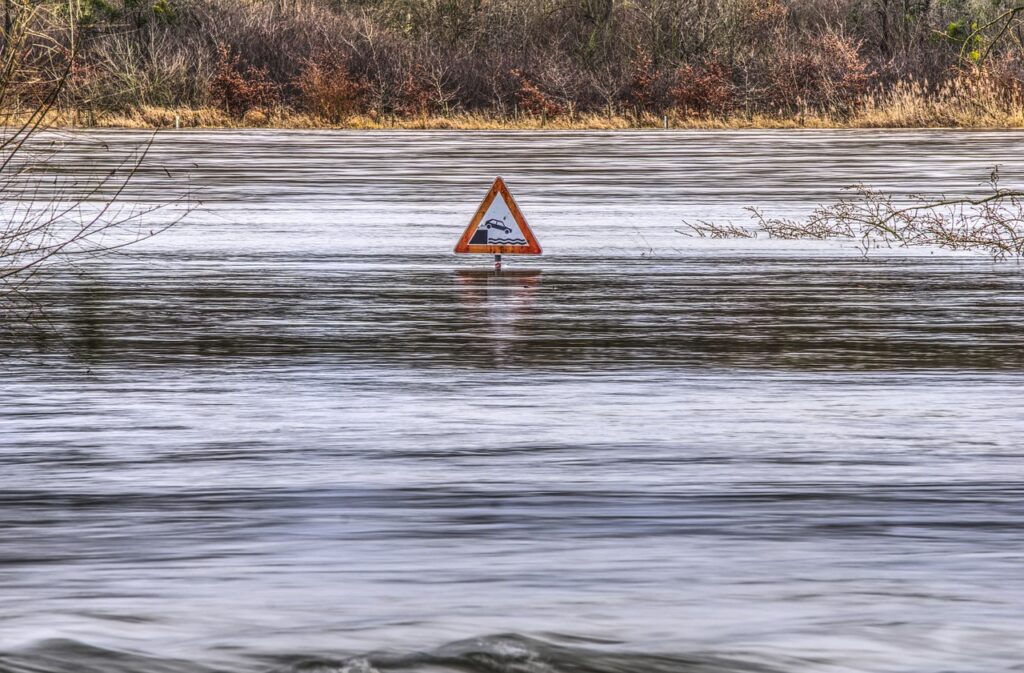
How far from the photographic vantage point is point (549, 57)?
6544 centimetres

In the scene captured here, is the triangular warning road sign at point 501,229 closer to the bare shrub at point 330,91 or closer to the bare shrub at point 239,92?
the bare shrub at point 330,91

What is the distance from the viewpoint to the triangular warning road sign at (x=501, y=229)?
55.8 feet

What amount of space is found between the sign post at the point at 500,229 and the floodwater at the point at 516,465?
0.24 m

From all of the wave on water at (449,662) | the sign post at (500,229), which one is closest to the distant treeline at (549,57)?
the sign post at (500,229)

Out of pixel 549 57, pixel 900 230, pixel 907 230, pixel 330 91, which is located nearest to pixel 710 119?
pixel 549 57

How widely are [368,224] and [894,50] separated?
4683cm

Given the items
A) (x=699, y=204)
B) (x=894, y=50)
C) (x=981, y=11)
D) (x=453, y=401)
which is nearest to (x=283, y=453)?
(x=453, y=401)

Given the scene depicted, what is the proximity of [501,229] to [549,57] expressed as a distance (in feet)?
161

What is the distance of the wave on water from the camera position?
522cm

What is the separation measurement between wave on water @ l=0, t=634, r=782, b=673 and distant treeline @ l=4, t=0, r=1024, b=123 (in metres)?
49.4

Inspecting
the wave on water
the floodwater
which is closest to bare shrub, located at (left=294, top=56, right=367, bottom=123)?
the floodwater

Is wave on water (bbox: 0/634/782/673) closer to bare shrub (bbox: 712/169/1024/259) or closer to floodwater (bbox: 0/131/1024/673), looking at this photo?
floodwater (bbox: 0/131/1024/673)

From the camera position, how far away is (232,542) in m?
6.86

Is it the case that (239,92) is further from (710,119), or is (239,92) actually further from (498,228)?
(498,228)
